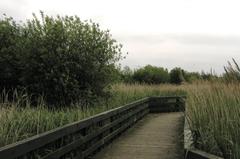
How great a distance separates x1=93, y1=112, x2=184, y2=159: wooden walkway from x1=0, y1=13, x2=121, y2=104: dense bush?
69.7 inches

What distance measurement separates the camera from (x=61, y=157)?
262 inches

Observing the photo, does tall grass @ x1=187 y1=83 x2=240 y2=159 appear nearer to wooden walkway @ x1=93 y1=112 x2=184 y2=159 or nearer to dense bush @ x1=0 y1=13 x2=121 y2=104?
wooden walkway @ x1=93 y1=112 x2=184 y2=159

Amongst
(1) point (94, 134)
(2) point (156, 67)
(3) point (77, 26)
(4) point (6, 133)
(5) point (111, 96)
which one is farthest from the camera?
(2) point (156, 67)

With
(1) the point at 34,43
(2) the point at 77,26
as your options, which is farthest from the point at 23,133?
(2) the point at 77,26

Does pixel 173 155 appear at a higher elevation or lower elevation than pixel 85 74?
lower

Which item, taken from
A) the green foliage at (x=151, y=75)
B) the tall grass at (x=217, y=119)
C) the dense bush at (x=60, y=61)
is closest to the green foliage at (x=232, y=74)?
the tall grass at (x=217, y=119)

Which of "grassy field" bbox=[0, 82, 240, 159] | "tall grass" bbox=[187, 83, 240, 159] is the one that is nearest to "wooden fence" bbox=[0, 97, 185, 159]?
"grassy field" bbox=[0, 82, 240, 159]

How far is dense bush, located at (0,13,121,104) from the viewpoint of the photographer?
442 inches

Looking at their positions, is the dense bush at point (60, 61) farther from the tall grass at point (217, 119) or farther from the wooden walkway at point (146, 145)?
the tall grass at point (217, 119)

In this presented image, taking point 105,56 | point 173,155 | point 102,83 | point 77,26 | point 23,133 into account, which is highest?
point 77,26

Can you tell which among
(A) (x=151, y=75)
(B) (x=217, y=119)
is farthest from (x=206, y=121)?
(A) (x=151, y=75)

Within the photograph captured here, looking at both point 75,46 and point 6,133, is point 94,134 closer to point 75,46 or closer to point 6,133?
point 6,133

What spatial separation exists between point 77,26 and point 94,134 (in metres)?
4.44

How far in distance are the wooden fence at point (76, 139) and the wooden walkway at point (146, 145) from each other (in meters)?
0.23
